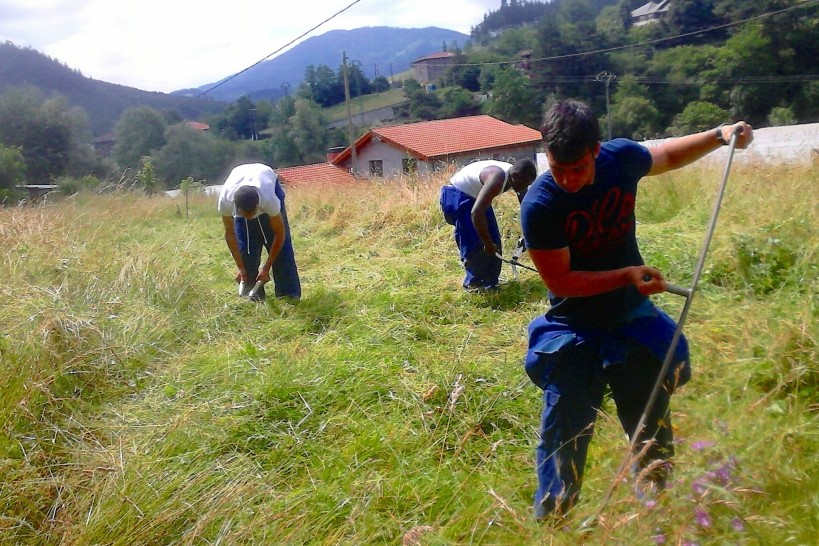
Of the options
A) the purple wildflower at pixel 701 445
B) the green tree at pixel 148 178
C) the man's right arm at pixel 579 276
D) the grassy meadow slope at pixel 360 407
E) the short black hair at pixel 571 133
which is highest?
the short black hair at pixel 571 133

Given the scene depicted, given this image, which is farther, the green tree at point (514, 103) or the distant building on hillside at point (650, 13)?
the distant building on hillside at point (650, 13)

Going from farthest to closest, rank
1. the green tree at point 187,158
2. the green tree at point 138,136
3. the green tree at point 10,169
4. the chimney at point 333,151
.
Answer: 1. the chimney at point 333,151
2. the green tree at point 138,136
3. the green tree at point 187,158
4. the green tree at point 10,169

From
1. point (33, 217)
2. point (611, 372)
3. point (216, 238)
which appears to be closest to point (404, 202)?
point (216, 238)

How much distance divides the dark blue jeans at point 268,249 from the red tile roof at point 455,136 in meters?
15.5

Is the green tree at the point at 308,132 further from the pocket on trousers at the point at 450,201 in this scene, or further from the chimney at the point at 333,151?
the pocket on trousers at the point at 450,201

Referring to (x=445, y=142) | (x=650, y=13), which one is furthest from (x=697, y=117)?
(x=650, y=13)

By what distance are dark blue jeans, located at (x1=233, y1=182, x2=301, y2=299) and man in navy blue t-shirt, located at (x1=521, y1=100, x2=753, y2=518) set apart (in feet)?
10.3

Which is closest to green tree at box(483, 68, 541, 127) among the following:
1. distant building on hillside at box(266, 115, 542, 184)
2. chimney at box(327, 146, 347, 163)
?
distant building on hillside at box(266, 115, 542, 184)

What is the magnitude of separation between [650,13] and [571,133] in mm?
39939

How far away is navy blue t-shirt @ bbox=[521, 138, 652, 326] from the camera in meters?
1.84

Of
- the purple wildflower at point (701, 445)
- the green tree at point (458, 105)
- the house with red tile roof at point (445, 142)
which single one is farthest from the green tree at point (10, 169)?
the green tree at point (458, 105)

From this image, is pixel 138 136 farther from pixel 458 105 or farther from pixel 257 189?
pixel 257 189

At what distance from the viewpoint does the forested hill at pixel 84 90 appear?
24.5 m

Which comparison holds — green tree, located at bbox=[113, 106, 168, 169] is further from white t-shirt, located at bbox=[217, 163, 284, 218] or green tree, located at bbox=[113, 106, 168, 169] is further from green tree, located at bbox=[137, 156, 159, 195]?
white t-shirt, located at bbox=[217, 163, 284, 218]
